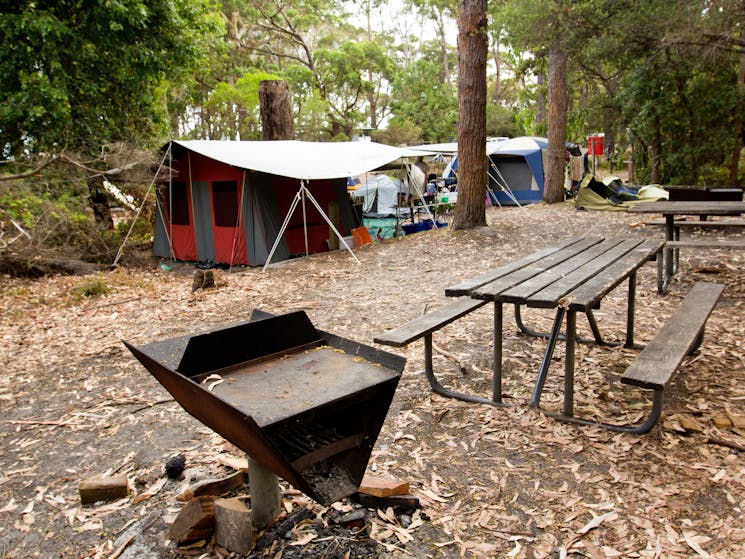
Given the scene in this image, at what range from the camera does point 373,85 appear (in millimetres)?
32188

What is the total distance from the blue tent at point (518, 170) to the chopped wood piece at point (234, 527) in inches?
644

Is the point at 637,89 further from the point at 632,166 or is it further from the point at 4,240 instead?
the point at 4,240

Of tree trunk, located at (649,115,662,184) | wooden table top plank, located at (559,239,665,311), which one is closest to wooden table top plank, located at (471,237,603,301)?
wooden table top plank, located at (559,239,665,311)

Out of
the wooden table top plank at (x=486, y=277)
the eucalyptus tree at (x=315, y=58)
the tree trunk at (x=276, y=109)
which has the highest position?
the eucalyptus tree at (x=315, y=58)

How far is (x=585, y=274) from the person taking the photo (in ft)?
12.3

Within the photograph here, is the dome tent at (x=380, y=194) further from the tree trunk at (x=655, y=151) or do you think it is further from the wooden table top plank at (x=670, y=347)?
the wooden table top plank at (x=670, y=347)

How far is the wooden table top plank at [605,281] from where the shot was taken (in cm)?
309

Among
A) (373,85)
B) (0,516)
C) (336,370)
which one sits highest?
(373,85)

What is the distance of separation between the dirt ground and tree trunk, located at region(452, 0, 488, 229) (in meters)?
4.91

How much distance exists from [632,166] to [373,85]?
1614 cm

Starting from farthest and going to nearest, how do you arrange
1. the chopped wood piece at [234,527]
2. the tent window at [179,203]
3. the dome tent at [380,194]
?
the dome tent at [380,194]
the tent window at [179,203]
the chopped wood piece at [234,527]

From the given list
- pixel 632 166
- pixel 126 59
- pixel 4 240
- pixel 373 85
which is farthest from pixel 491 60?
pixel 4 240

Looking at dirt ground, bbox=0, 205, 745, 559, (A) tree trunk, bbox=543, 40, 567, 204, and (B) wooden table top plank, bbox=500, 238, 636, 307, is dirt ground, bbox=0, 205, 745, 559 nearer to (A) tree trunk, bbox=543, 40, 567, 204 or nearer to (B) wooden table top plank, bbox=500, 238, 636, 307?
(B) wooden table top plank, bbox=500, 238, 636, 307

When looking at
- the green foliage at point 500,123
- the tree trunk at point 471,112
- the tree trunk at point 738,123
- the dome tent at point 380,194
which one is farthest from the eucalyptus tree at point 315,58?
the tree trunk at point 471,112
